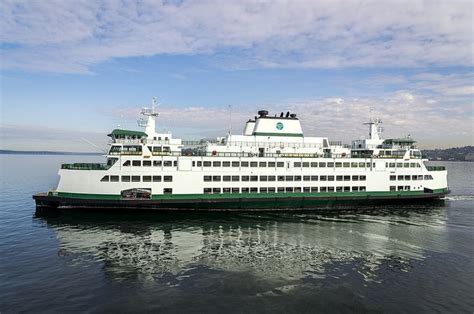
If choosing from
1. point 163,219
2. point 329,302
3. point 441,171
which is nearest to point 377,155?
point 441,171

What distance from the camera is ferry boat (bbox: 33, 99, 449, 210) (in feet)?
119

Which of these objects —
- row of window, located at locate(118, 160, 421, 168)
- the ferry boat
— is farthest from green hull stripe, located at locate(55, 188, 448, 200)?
row of window, located at locate(118, 160, 421, 168)

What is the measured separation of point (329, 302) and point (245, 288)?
4.42 m

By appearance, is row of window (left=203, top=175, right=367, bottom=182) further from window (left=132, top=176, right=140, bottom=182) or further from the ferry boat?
window (left=132, top=176, right=140, bottom=182)

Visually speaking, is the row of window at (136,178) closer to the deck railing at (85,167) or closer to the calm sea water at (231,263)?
the deck railing at (85,167)

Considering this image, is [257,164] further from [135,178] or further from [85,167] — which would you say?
[85,167]

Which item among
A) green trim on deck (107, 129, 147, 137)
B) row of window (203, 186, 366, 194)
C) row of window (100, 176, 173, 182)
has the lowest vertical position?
row of window (203, 186, 366, 194)

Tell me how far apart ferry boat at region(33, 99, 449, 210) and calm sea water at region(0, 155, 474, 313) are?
2.78m

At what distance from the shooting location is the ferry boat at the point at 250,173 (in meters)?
36.4

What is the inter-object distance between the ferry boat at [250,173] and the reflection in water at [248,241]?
203cm

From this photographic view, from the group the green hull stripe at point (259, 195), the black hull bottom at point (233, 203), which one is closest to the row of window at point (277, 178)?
the green hull stripe at point (259, 195)

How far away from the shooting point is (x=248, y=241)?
27.1 m

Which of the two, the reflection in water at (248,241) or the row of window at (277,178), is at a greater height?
the row of window at (277,178)

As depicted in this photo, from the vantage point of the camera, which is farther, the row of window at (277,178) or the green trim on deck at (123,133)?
the row of window at (277,178)
